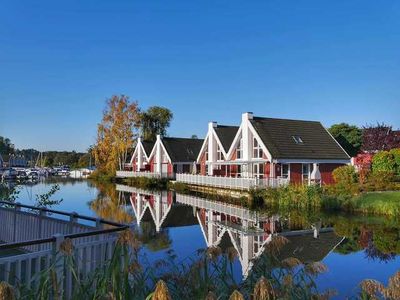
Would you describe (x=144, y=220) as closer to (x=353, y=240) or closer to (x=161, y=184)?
(x=353, y=240)

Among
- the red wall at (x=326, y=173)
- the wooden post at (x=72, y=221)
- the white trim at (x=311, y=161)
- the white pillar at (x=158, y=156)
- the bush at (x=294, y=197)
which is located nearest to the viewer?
the wooden post at (x=72, y=221)

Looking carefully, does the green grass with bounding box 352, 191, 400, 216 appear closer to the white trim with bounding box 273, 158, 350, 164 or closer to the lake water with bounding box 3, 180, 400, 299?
the lake water with bounding box 3, 180, 400, 299

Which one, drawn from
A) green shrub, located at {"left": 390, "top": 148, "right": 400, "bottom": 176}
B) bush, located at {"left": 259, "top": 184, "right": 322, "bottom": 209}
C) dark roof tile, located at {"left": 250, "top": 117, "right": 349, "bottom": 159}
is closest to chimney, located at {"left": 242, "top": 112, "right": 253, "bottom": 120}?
dark roof tile, located at {"left": 250, "top": 117, "right": 349, "bottom": 159}

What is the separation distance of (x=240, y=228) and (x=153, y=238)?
3986mm

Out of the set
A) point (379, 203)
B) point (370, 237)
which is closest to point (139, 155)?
point (379, 203)

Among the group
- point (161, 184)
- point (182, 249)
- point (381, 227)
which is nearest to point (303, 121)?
point (161, 184)

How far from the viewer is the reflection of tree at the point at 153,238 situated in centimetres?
1408

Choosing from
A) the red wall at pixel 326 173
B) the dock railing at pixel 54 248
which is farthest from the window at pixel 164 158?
the dock railing at pixel 54 248

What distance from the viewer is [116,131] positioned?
58812 mm

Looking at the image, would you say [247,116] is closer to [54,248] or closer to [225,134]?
[225,134]

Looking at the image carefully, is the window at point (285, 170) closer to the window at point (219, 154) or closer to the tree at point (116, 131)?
the window at point (219, 154)

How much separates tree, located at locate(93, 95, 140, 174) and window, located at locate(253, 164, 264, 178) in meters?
29.7

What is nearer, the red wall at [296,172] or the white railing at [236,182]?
the white railing at [236,182]

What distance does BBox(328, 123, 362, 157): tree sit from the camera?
57.8 metres
